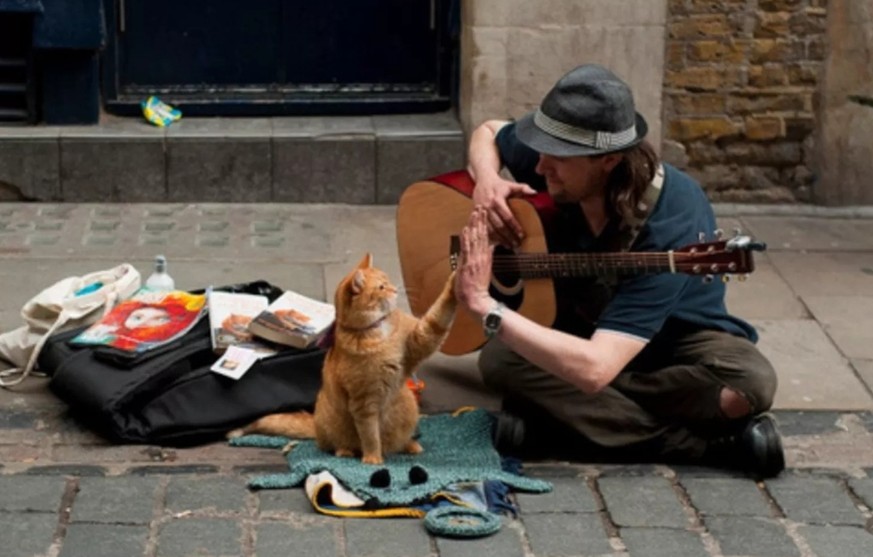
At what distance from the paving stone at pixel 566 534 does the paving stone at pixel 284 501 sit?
22.8 inches

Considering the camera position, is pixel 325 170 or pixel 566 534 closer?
pixel 566 534

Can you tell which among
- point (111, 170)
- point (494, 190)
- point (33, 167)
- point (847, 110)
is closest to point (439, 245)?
point (494, 190)

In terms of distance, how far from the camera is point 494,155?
5.45m

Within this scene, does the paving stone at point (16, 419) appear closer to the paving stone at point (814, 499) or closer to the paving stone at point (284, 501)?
the paving stone at point (284, 501)

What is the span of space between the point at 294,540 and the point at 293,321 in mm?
1048

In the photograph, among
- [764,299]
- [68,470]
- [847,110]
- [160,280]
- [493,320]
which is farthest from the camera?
[847,110]

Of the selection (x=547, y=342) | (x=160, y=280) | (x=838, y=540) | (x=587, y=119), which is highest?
(x=587, y=119)

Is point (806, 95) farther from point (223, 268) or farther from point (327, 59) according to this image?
point (223, 268)

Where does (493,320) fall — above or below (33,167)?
above

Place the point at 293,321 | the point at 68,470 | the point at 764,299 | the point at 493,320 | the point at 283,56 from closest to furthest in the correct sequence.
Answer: the point at 493,320
the point at 68,470
the point at 293,321
the point at 764,299
the point at 283,56

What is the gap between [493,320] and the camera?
15.5 ft

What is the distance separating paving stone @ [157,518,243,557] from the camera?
4.45 metres

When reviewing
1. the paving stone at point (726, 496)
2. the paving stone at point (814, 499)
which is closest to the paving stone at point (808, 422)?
the paving stone at point (814, 499)

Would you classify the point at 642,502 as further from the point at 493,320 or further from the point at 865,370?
the point at 865,370
